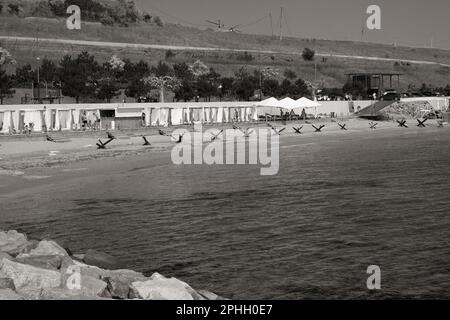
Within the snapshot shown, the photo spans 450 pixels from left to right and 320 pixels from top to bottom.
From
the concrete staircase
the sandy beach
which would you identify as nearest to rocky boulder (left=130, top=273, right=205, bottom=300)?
the sandy beach

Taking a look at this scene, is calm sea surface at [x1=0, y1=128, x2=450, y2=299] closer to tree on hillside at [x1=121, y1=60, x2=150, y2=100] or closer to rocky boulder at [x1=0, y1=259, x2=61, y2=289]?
rocky boulder at [x1=0, y1=259, x2=61, y2=289]

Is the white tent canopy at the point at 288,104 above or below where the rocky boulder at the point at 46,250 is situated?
above

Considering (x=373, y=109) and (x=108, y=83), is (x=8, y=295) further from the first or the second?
(x=373, y=109)

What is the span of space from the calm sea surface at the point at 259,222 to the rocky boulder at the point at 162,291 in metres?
2.39

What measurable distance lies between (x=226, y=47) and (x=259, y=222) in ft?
436

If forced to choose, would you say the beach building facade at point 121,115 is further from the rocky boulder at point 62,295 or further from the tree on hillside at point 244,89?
the rocky boulder at point 62,295

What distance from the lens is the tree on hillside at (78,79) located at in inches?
2712

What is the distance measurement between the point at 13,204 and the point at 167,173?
39.4 ft

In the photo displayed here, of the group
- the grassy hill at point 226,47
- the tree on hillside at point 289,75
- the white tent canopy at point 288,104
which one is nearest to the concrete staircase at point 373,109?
the grassy hill at point 226,47

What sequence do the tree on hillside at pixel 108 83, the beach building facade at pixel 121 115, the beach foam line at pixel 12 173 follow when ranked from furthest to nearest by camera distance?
the tree on hillside at pixel 108 83
the beach building facade at pixel 121 115
the beach foam line at pixel 12 173

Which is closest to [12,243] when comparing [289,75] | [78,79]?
[78,79]

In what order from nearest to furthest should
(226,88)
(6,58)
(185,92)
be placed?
(185,92) → (226,88) → (6,58)

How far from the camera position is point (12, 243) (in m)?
16.0
